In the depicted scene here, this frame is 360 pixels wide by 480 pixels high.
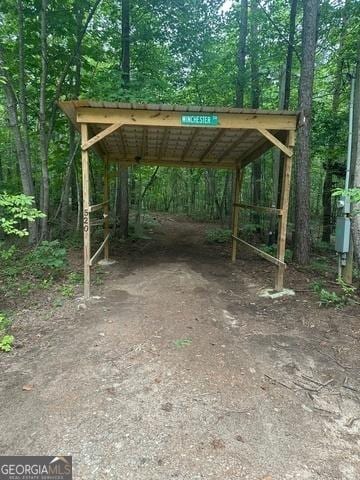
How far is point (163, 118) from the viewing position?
5.14m

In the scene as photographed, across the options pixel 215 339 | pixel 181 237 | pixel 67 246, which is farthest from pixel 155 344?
pixel 181 237

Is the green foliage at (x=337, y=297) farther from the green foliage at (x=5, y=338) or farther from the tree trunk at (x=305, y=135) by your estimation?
the green foliage at (x=5, y=338)

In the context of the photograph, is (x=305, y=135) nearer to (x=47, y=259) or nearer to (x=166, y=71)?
(x=47, y=259)

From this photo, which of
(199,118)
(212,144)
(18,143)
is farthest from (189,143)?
(18,143)

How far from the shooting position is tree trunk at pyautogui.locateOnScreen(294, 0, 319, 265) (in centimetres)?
643

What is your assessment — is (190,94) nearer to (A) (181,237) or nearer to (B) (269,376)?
(A) (181,237)

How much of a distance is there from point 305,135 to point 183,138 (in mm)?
2515

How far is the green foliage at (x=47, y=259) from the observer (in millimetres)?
6254

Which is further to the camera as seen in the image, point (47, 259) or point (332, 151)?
point (332, 151)

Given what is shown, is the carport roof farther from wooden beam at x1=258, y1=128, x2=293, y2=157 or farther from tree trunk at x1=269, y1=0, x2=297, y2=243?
tree trunk at x1=269, y1=0, x2=297, y2=243

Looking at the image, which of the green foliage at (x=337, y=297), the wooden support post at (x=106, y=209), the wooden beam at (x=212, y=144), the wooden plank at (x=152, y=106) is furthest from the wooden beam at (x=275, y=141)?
the wooden support post at (x=106, y=209)

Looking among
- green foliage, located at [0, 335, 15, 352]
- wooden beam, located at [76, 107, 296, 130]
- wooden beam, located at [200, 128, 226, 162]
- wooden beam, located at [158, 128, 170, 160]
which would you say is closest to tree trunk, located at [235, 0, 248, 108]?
wooden beam, located at [200, 128, 226, 162]

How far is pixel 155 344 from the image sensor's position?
3.71 metres

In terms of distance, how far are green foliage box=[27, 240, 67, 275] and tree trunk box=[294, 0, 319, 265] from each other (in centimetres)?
498
